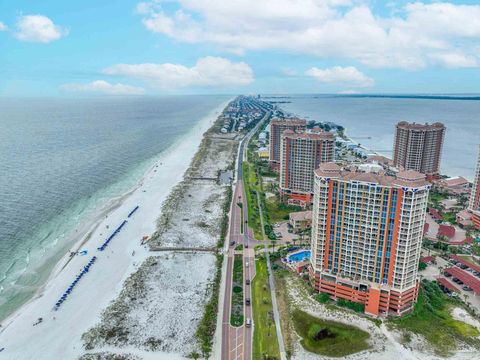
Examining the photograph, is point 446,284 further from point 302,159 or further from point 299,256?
point 302,159

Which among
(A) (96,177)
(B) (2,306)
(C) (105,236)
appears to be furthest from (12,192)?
(B) (2,306)

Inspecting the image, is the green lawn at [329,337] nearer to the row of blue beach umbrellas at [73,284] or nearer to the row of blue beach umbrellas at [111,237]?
the row of blue beach umbrellas at [73,284]

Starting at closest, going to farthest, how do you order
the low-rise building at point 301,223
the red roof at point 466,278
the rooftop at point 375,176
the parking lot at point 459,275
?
1. the rooftop at point 375,176
2. the parking lot at point 459,275
3. the red roof at point 466,278
4. the low-rise building at point 301,223

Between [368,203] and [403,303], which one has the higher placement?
[368,203]

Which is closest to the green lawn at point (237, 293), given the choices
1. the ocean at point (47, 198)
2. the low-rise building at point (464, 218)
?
the ocean at point (47, 198)

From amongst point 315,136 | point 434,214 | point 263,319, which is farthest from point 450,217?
point 263,319

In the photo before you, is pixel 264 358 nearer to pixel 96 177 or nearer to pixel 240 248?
pixel 240 248
